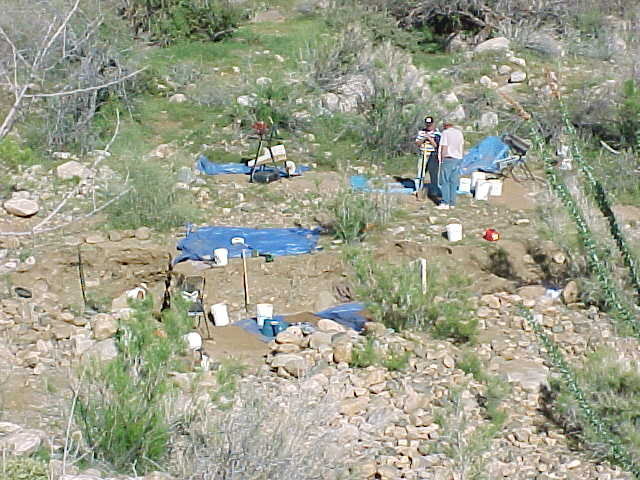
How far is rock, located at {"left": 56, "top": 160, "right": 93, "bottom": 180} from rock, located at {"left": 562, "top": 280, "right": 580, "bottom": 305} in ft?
17.6

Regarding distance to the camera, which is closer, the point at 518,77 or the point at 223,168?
the point at 223,168

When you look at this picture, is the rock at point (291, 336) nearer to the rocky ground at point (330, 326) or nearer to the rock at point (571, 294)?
the rocky ground at point (330, 326)

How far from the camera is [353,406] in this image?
612cm

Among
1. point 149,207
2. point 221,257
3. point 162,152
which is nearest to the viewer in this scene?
point 221,257

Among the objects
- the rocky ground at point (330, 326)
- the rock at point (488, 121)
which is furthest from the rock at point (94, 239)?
the rock at point (488, 121)

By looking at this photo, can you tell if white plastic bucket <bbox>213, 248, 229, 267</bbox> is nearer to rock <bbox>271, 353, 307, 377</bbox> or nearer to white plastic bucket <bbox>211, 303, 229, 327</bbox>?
white plastic bucket <bbox>211, 303, 229, 327</bbox>

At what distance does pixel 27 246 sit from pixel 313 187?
3277mm

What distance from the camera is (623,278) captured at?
24.8 feet

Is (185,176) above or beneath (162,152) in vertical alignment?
above

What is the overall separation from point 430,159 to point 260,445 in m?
6.69

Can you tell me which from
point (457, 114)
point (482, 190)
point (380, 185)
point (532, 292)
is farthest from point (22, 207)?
point (457, 114)

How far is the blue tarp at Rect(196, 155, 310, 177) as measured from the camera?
11328 mm

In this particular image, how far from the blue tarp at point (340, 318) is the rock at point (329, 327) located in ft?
0.77

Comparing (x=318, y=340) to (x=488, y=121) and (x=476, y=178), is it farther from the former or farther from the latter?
(x=488, y=121)
